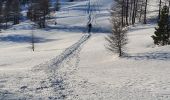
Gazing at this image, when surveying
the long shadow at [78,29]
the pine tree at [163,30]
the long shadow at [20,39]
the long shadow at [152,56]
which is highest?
the pine tree at [163,30]

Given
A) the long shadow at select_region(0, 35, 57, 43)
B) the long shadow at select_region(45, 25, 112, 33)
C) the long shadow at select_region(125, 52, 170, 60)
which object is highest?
the long shadow at select_region(125, 52, 170, 60)

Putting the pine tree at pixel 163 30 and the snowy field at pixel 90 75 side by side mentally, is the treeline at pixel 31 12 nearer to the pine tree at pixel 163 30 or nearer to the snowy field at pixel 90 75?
the snowy field at pixel 90 75

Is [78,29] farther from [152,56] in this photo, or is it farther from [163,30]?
[152,56]

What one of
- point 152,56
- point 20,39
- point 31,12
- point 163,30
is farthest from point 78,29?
point 152,56

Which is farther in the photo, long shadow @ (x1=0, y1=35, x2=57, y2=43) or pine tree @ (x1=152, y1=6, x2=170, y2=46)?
long shadow @ (x1=0, y1=35, x2=57, y2=43)

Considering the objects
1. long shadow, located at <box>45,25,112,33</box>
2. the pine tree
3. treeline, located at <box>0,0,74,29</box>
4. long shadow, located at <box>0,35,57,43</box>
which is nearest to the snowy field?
the pine tree

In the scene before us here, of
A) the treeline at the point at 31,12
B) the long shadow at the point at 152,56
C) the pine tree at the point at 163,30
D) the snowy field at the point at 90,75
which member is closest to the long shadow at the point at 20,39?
the treeline at the point at 31,12

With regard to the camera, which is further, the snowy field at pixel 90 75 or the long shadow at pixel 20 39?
the long shadow at pixel 20 39

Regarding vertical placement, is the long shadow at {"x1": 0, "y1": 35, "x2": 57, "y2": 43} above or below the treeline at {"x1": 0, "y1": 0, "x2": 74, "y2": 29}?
below

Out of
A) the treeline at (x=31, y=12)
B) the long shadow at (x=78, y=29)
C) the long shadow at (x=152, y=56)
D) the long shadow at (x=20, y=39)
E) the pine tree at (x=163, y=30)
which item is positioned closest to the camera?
the long shadow at (x=152, y=56)

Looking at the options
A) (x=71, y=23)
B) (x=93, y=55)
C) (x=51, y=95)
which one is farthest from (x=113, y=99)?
(x=71, y=23)

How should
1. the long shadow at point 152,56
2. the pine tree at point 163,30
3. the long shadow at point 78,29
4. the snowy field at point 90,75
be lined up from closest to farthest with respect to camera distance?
1. the snowy field at point 90,75
2. the long shadow at point 152,56
3. the pine tree at point 163,30
4. the long shadow at point 78,29

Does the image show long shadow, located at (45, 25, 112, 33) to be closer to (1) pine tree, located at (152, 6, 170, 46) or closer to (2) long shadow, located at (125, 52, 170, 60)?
(1) pine tree, located at (152, 6, 170, 46)

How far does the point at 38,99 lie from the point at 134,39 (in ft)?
106
